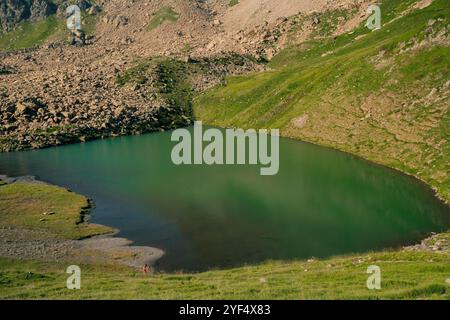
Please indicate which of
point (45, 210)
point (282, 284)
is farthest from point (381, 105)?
point (282, 284)

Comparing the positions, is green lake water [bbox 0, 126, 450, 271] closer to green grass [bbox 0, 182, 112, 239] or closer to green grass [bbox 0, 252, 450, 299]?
green grass [bbox 0, 182, 112, 239]

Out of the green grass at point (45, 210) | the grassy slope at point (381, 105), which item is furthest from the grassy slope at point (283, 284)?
the grassy slope at point (381, 105)

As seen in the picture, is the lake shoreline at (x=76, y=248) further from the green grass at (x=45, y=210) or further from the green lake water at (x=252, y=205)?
the green lake water at (x=252, y=205)

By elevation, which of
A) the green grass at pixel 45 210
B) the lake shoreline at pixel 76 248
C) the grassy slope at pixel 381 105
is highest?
the grassy slope at pixel 381 105

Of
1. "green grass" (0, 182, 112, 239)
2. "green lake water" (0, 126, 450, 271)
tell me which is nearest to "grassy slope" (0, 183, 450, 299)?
"green lake water" (0, 126, 450, 271)

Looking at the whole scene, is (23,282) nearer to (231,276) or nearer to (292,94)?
(231,276)

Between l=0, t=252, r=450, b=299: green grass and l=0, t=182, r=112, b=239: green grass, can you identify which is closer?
l=0, t=252, r=450, b=299: green grass
